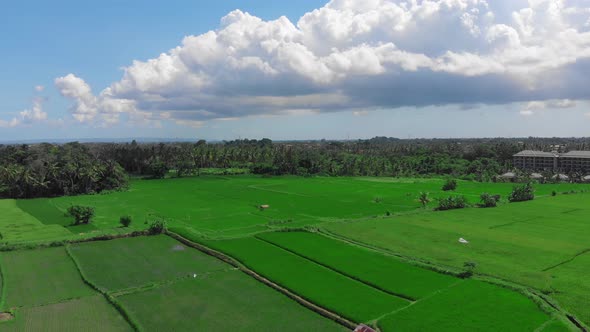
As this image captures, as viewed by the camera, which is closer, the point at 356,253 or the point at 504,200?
the point at 356,253

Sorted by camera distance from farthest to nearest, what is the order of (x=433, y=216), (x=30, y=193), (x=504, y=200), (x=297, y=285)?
1. (x=30, y=193)
2. (x=504, y=200)
3. (x=433, y=216)
4. (x=297, y=285)

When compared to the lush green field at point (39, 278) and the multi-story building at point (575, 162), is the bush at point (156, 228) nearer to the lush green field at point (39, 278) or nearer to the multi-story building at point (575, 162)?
the lush green field at point (39, 278)

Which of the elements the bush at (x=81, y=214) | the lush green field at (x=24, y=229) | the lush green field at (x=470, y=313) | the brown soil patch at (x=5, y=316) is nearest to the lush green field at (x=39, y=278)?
the brown soil patch at (x=5, y=316)

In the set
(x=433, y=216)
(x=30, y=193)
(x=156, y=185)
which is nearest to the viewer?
(x=433, y=216)

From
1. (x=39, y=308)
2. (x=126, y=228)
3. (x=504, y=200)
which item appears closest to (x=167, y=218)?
(x=126, y=228)

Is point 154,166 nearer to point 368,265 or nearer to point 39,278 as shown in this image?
point 39,278

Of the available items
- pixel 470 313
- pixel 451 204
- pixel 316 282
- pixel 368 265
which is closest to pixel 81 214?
pixel 316 282

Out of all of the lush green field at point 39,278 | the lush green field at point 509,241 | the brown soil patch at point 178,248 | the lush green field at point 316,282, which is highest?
the lush green field at point 509,241

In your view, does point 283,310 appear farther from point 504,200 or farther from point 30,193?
point 30,193
